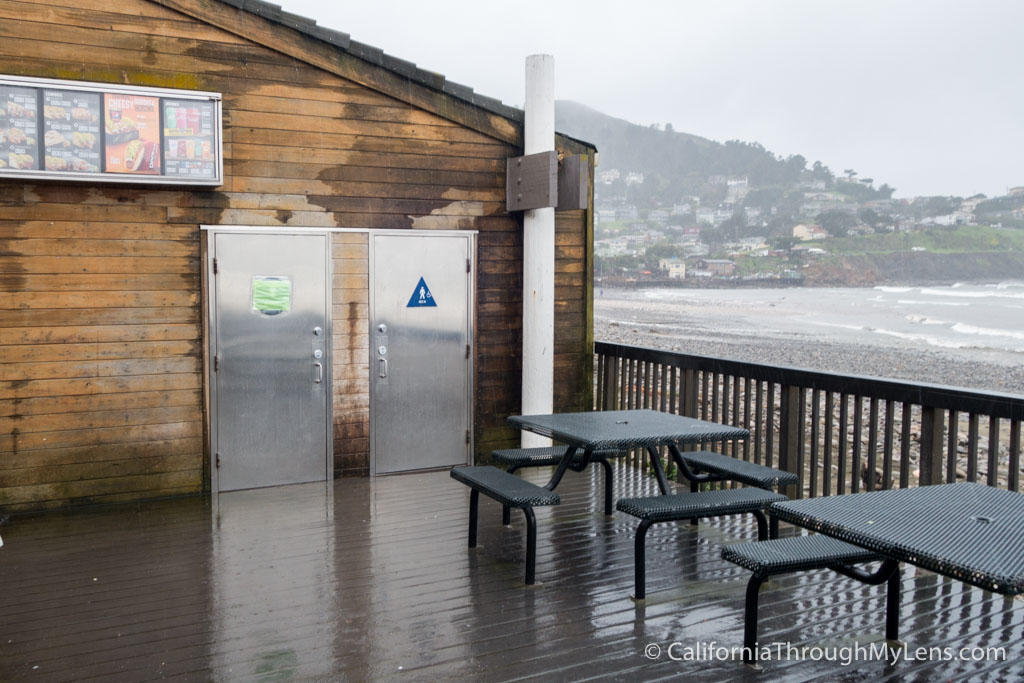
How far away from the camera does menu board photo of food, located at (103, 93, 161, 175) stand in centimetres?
510

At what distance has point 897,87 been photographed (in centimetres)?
4822

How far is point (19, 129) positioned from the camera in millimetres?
4887

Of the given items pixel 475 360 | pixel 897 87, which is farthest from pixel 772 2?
pixel 475 360

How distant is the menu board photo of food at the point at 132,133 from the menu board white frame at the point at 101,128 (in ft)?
0.08

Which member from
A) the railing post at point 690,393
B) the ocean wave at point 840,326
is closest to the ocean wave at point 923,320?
the ocean wave at point 840,326

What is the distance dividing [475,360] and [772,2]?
5339cm

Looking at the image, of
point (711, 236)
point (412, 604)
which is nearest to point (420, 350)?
point (412, 604)

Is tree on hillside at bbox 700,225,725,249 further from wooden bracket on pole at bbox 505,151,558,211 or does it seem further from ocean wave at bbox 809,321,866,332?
wooden bracket on pole at bbox 505,151,558,211

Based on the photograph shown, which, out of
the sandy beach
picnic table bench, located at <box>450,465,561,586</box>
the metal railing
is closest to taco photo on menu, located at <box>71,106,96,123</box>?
picnic table bench, located at <box>450,465,561,586</box>

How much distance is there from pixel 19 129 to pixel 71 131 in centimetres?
27

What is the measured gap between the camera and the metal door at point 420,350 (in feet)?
20.0

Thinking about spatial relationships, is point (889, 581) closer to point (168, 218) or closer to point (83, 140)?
point (168, 218)

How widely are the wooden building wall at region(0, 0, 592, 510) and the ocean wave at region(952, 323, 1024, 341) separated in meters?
27.1

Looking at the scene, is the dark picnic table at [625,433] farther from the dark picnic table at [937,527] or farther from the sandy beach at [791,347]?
the sandy beach at [791,347]
